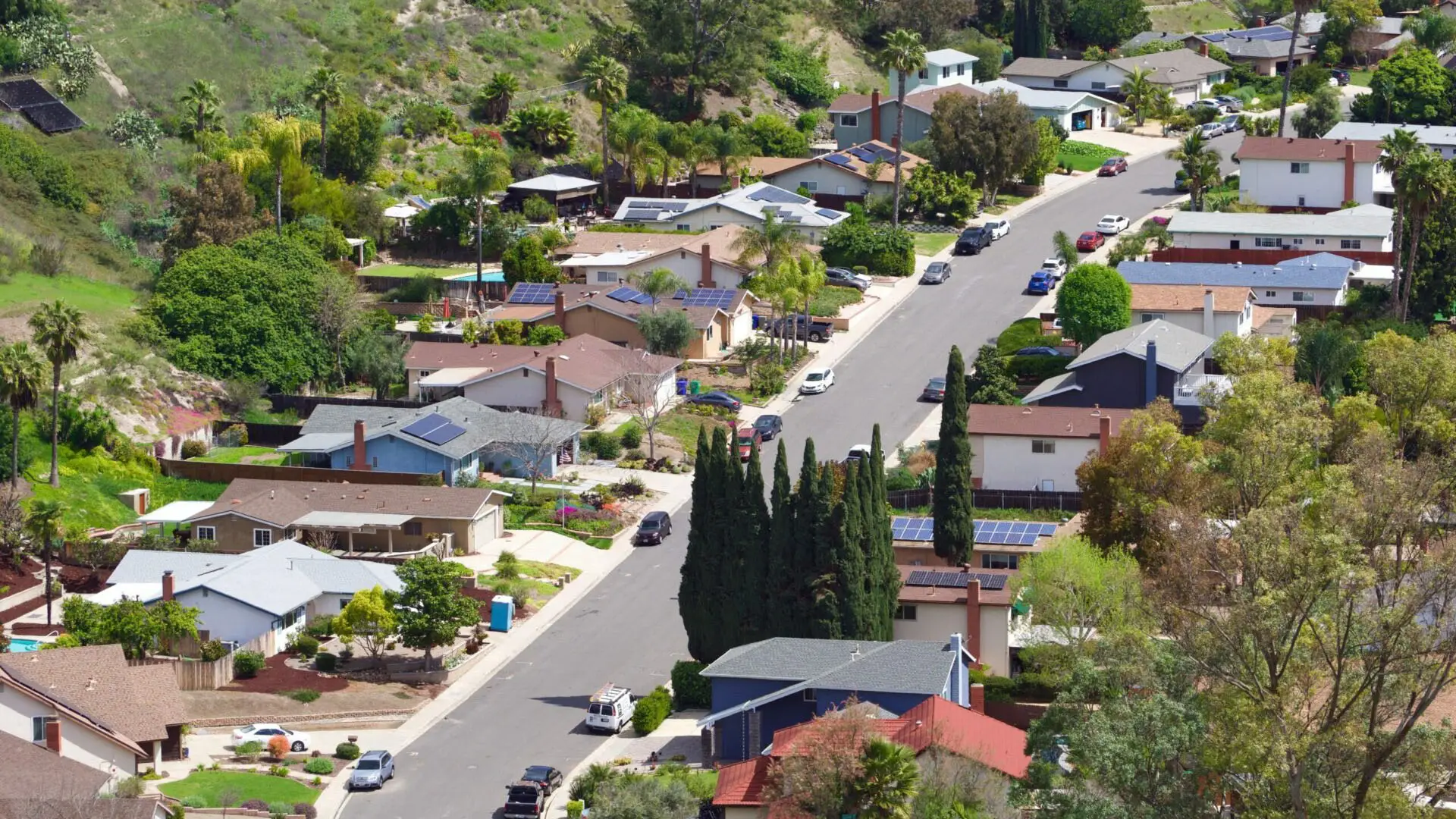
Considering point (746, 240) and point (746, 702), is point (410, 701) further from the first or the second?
point (746, 240)

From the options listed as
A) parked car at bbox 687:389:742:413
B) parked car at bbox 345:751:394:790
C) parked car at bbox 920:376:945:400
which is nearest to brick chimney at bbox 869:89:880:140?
parked car at bbox 920:376:945:400

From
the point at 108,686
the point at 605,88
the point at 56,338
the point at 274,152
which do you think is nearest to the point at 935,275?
the point at 605,88

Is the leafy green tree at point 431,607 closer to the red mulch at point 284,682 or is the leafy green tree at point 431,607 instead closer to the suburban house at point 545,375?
the red mulch at point 284,682

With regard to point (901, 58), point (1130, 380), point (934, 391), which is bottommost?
point (934, 391)

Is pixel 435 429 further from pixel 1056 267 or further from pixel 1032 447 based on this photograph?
pixel 1056 267

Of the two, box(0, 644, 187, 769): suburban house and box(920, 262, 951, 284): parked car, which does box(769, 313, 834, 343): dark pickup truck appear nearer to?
box(920, 262, 951, 284): parked car

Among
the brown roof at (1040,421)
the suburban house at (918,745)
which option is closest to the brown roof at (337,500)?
the brown roof at (1040,421)

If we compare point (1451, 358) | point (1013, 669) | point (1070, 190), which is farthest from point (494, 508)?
point (1070, 190)
